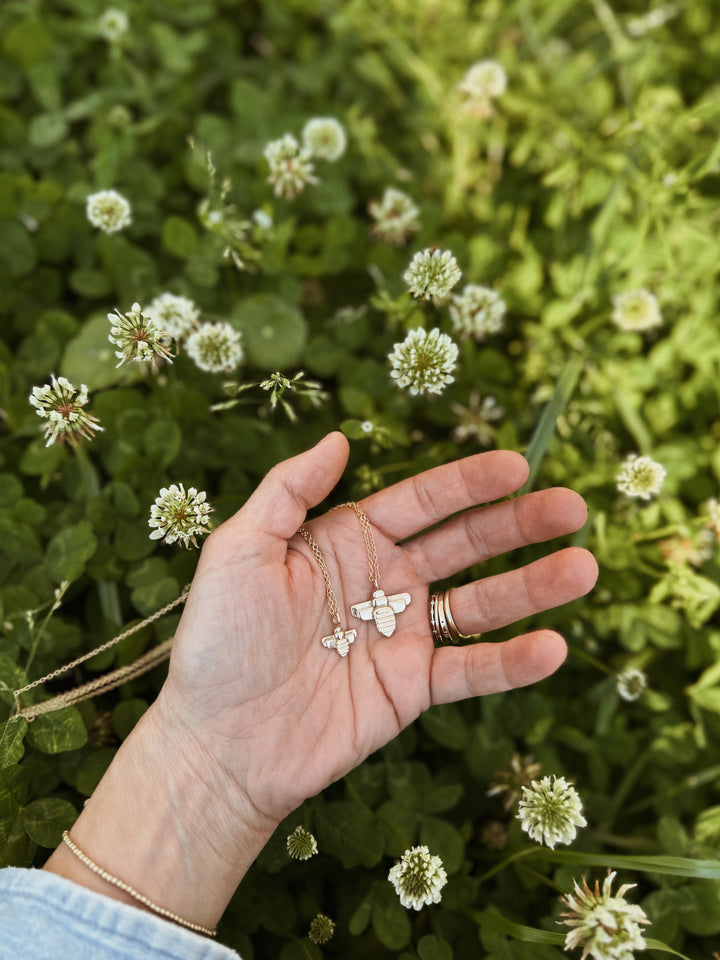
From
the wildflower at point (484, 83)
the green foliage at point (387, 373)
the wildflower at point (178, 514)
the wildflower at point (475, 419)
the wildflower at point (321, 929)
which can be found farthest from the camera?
the wildflower at point (484, 83)

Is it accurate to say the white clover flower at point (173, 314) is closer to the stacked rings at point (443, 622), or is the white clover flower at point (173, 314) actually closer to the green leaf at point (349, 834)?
the stacked rings at point (443, 622)

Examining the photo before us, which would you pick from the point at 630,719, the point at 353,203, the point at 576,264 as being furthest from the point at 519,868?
the point at 353,203

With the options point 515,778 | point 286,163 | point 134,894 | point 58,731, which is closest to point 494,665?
point 515,778

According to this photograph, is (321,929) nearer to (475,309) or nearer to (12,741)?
(12,741)

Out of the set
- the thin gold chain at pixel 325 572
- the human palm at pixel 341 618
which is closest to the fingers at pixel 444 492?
the human palm at pixel 341 618

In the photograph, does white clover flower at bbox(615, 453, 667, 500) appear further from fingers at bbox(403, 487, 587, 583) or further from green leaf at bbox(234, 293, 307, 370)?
green leaf at bbox(234, 293, 307, 370)

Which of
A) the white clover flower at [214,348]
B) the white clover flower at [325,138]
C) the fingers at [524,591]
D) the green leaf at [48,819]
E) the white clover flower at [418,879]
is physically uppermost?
the white clover flower at [325,138]
